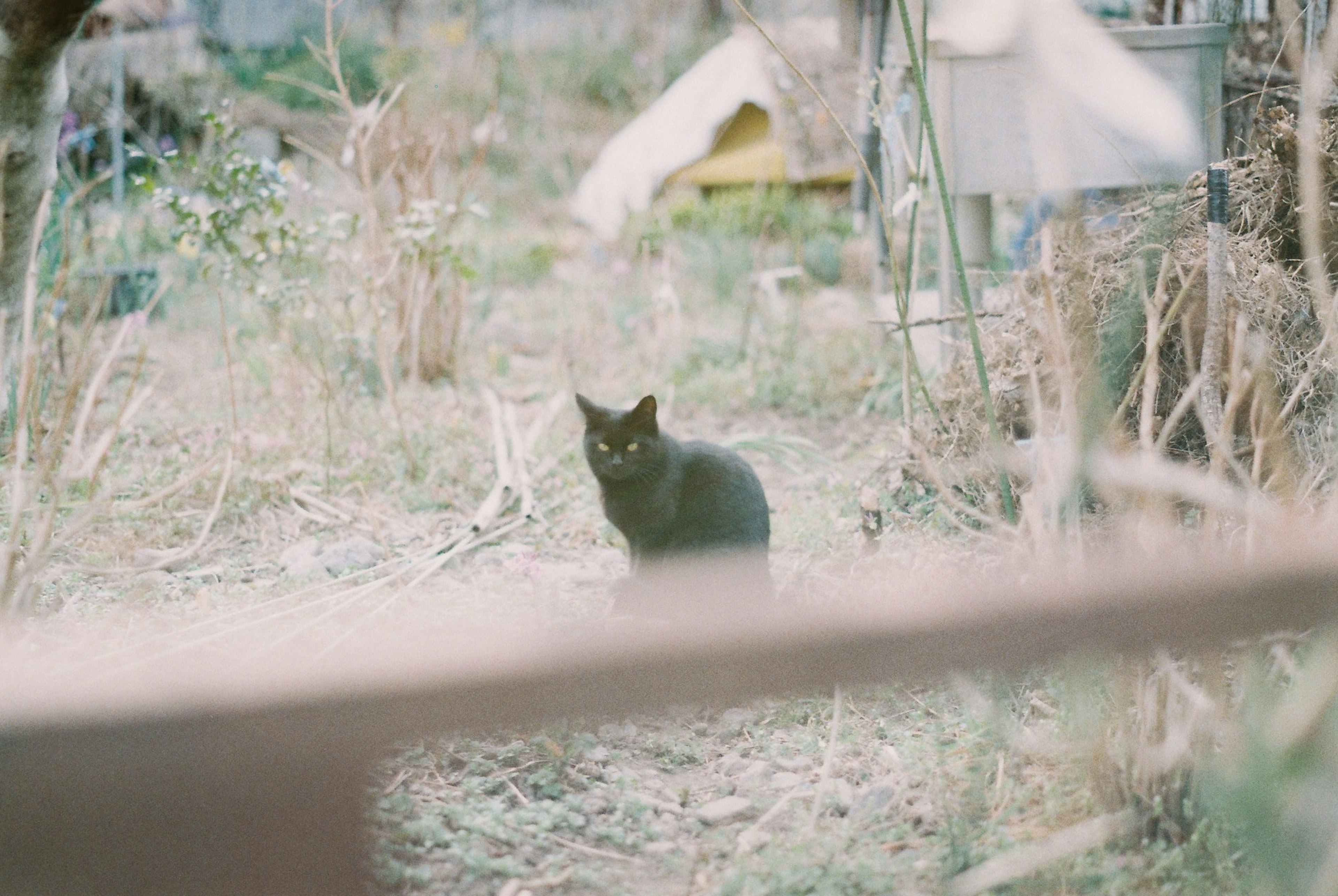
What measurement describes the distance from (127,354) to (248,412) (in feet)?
3.45

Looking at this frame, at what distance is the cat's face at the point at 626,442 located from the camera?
294 centimetres

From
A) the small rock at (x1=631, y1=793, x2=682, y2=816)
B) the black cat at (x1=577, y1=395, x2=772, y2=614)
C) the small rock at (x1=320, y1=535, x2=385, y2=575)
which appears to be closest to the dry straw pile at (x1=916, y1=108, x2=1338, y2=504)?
the black cat at (x1=577, y1=395, x2=772, y2=614)

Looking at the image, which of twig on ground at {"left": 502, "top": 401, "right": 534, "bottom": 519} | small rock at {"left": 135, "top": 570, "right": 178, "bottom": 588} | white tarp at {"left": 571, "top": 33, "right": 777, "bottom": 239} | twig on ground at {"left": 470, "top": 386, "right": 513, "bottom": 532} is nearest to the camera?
small rock at {"left": 135, "top": 570, "right": 178, "bottom": 588}

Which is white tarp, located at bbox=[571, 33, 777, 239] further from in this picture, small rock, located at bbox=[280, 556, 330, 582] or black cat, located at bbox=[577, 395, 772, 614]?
small rock, located at bbox=[280, 556, 330, 582]

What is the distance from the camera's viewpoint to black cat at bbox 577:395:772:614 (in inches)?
112

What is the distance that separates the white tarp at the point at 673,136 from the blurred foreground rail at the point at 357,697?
20.7 feet

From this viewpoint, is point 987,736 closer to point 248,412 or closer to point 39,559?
point 39,559

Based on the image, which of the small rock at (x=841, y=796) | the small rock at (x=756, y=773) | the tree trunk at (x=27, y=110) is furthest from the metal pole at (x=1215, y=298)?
the tree trunk at (x=27, y=110)

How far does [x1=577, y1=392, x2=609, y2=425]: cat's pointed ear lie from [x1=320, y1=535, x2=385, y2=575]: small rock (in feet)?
2.49

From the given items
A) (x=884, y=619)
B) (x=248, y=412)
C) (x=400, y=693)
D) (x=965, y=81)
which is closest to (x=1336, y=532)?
(x=884, y=619)

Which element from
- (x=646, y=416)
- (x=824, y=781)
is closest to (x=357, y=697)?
(x=824, y=781)

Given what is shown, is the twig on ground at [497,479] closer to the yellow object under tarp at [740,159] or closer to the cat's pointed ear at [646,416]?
the cat's pointed ear at [646,416]

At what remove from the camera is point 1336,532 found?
4.80 feet

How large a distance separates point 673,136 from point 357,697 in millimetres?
7008
